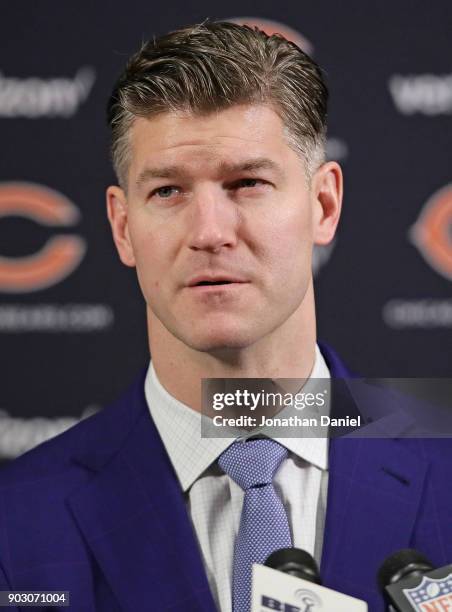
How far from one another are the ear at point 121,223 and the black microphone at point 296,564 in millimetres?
616

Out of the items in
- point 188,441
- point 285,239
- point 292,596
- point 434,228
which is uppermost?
point 434,228

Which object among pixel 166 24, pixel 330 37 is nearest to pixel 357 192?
pixel 330 37

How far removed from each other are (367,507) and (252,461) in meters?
Result: 0.17

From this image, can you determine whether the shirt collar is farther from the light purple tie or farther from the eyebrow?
the eyebrow

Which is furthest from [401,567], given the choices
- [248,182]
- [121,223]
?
[121,223]

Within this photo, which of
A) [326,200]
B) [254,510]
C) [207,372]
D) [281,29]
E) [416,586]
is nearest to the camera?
[416,586]

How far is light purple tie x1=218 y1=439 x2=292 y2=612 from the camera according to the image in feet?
4.00

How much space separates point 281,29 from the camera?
1.98 m

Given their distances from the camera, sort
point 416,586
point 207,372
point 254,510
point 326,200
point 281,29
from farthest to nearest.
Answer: point 281,29
point 326,200
point 207,372
point 254,510
point 416,586

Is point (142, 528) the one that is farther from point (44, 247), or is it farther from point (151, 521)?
point (44, 247)

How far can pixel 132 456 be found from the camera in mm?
1369

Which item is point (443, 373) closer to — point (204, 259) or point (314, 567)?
point (204, 259)

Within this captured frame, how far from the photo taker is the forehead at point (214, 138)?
1.29 meters

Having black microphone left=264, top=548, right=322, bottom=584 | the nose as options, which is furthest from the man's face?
black microphone left=264, top=548, right=322, bottom=584
